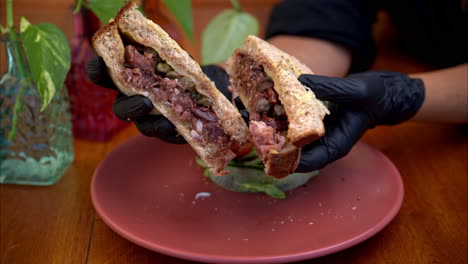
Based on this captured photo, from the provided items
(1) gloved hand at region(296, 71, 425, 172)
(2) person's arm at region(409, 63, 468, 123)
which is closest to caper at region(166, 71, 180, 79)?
(1) gloved hand at region(296, 71, 425, 172)

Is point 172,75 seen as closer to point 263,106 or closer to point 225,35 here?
point 263,106

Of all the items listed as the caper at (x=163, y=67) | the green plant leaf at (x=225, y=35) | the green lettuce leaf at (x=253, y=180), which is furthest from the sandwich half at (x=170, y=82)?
the green plant leaf at (x=225, y=35)

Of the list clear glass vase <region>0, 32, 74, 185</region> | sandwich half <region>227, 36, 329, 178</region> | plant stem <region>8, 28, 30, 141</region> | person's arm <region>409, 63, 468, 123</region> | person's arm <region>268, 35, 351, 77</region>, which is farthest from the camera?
person's arm <region>268, 35, 351, 77</region>

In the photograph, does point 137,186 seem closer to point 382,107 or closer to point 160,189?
point 160,189

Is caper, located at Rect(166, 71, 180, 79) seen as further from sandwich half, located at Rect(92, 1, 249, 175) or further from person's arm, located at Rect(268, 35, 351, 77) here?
person's arm, located at Rect(268, 35, 351, 77)

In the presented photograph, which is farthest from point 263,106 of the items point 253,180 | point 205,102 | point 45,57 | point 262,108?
point 45,57

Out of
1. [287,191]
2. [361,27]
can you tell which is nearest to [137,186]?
[287,191]
